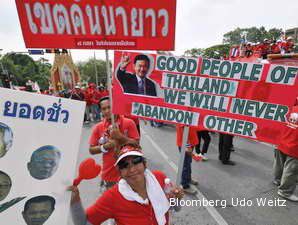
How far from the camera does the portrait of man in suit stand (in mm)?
1760

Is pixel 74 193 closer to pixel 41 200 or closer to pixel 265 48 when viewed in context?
pixel 41 200

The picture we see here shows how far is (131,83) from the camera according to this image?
1.82m

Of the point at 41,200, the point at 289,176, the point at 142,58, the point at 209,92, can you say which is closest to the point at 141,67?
the point at 142,58

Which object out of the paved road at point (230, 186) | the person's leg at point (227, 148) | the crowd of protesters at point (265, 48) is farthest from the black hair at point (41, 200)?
the crowd of protesters at point (265, 48)

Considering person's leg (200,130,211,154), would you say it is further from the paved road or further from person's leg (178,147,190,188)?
person's leg (178,147,190,188)

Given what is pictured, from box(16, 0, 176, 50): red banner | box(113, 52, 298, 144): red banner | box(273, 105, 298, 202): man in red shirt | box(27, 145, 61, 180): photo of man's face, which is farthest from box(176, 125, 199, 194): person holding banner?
box(27, 145, 61, 180): photo of man's face

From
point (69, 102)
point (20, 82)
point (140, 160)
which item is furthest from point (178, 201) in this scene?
point (20, 82)

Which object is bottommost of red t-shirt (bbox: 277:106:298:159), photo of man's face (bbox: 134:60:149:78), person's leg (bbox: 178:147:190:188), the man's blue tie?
person's leg (bbox: 178:147:190:188)

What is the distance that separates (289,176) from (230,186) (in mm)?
937

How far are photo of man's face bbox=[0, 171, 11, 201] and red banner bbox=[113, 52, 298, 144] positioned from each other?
3.39ft

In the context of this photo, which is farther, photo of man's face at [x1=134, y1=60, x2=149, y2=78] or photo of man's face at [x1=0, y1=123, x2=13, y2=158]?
photo of man's face at [x1=134, y1=60, x2=149, y2=78]

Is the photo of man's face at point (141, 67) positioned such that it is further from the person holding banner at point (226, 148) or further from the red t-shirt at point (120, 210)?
the person holding banner at point (226, 148)

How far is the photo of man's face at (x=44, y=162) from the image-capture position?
109cm

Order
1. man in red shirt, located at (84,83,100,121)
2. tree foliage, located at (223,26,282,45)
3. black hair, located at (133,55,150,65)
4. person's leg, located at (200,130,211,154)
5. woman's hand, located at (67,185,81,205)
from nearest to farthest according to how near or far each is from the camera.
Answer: woman's hand, located at (67,185,81,205), black hair, located at (133,55,150,65), person's leg, located at (200,130,211,154), man in red shirt, located at (84,83,100,121), tree foliage, located at (223,26,282,45)
